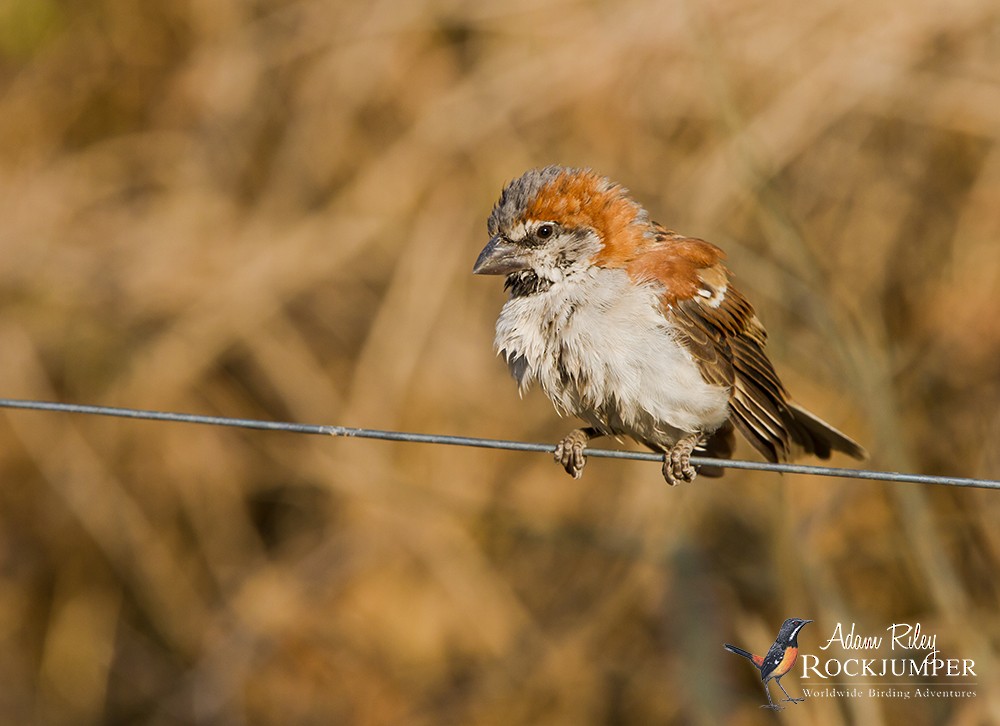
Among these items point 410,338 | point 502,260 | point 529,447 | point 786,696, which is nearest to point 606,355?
point 502,260

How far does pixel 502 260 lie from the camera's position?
405 centimetres

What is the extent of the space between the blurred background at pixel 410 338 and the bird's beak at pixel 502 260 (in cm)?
220

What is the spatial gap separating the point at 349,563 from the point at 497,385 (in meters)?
1.40

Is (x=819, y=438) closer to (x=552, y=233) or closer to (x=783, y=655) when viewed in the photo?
(x=783, y=655)

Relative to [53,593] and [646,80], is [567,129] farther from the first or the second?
A: [53,593]

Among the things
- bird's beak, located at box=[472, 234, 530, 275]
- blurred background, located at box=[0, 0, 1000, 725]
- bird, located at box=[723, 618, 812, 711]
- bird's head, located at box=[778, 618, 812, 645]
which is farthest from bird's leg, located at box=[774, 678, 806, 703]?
bird's beak, located at box=[472, 234, 530, 275]

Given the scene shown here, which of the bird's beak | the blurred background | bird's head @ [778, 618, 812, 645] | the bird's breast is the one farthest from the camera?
the blurred background

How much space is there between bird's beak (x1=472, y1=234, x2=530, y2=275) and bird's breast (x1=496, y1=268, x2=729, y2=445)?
11 cm

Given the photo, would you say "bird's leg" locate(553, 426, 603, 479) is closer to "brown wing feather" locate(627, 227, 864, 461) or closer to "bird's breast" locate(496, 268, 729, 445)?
"bird's breast" locate(496, 268, 729, 445)

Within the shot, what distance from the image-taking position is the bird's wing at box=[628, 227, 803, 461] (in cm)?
405

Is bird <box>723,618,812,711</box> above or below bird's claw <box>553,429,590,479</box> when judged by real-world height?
below

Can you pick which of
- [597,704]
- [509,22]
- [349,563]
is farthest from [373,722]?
[509,22]

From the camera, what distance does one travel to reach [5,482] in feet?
26.1

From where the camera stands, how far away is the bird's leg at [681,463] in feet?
13.5
